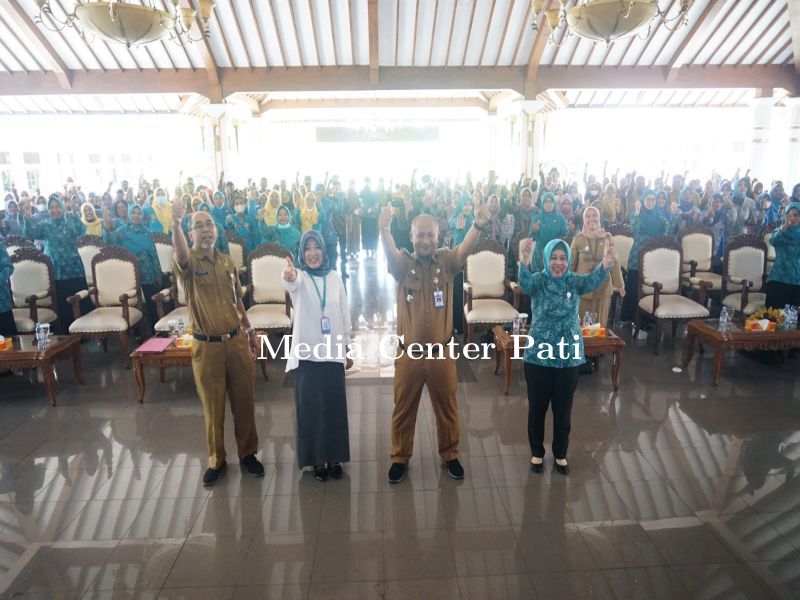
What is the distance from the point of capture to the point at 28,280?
5.57 metres

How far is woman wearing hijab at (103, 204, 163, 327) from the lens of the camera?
6238 millimetres

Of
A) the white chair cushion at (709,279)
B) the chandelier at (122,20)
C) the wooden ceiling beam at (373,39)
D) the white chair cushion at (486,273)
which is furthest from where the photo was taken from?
the wooden ceiling beam at (373,39)

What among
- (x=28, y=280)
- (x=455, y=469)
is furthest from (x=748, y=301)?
(x=28, y=280)

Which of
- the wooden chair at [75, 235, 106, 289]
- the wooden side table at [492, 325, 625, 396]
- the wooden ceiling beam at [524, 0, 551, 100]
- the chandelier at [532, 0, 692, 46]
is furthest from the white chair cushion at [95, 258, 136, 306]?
the wooden ceiling beam at [524, 0, 551, 100]

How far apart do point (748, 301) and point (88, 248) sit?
25.0 ft

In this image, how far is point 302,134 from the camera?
18.9m

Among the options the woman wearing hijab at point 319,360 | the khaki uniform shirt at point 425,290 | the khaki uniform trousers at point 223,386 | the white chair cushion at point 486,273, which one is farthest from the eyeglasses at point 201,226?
the white chair cushion at point 486,273

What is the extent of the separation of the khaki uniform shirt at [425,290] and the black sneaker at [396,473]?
0.82m

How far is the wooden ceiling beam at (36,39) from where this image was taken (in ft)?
29.8

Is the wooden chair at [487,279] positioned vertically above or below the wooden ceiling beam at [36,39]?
below

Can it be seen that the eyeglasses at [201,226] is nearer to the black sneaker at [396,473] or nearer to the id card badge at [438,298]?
the id card badge at [438,298]

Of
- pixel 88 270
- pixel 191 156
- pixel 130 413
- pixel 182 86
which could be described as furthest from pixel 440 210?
pixel 191 156

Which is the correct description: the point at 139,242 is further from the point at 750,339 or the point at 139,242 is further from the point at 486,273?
the point at 750,339

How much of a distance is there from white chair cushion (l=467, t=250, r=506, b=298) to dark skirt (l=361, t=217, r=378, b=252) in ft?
17.9
